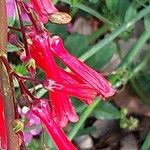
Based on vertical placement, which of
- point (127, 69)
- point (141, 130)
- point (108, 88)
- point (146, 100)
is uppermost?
point (108, 88)

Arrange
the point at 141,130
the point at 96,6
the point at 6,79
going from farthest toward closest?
1. the point at 141,130
2. the point at 96,6
3. the point at 6,79

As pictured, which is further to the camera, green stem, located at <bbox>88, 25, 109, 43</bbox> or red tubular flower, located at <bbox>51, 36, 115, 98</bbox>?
green stem, located at <bbox>88, 25, 109, 43</bbox>

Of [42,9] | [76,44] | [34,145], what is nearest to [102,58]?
[76,44]

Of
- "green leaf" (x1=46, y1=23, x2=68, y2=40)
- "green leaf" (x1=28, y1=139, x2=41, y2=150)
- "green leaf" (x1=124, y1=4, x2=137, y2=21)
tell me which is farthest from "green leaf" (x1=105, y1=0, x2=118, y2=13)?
"green leaf" (x1=28, y1=139, x2=41, y2=150)

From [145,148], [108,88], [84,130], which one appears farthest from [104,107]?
[108,88]

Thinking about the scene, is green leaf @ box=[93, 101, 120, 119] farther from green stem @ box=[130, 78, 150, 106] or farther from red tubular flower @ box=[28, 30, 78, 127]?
red tubular flower @ box=[28, 30, 78, 127]

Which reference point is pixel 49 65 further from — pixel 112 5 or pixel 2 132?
pixel 112 5

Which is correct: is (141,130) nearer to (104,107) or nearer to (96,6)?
(104,107)

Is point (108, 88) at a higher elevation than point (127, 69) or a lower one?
higher
